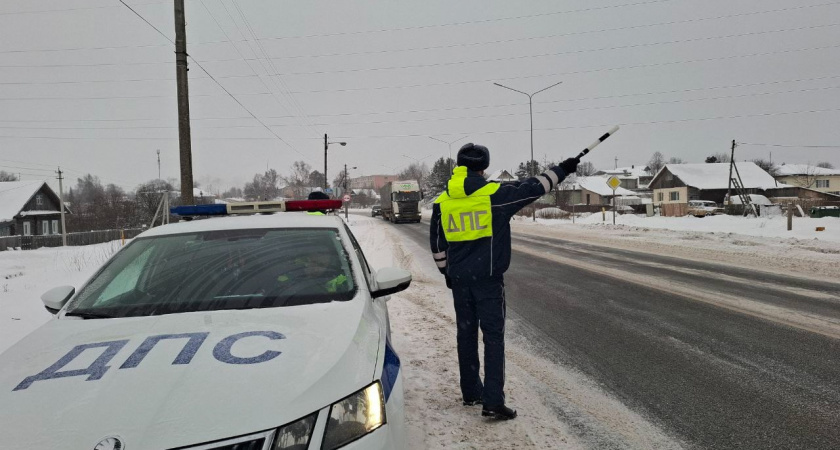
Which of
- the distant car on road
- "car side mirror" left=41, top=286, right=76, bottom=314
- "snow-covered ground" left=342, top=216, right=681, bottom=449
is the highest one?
"car side mirror" left=41, top=286, right=76, bottom=314

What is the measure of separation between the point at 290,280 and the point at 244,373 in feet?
3.92

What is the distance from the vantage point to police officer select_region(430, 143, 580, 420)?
3.46 metres

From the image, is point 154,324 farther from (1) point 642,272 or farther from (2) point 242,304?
(1) point 642,272

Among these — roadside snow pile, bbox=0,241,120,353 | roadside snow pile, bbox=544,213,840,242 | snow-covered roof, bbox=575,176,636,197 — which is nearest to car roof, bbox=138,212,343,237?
roadside snow pile, bbox=0,241,120,353

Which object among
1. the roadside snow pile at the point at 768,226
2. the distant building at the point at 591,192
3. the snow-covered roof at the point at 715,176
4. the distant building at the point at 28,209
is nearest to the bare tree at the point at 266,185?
the distant building at the point at 28,209

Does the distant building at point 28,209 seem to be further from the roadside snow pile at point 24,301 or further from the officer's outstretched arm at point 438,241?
the officer's outstretched arm at point 438,241

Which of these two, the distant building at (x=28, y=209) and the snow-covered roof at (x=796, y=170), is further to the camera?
the snow-covered roof at (x=796, y=170)

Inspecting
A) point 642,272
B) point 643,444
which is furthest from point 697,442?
point 642,272

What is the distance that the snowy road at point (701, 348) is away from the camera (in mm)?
3303

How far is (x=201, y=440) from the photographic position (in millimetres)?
1566

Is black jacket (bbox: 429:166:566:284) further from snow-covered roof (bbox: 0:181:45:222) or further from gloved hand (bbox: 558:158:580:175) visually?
snow-covered roof (bbox: 0:181:45:222)

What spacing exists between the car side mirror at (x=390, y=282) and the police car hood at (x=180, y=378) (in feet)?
1.92

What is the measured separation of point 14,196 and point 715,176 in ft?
253

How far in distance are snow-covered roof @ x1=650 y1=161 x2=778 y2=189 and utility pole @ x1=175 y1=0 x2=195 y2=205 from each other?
60590 millimetres
